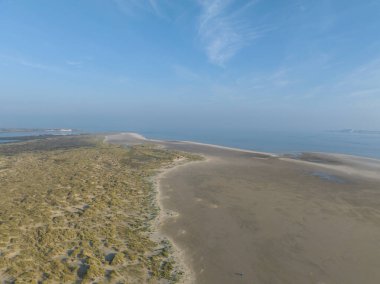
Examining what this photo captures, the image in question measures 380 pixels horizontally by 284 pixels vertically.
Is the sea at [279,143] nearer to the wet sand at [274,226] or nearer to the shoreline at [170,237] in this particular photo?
the wet sand at [274,226]

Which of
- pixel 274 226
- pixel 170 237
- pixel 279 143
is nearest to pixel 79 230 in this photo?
pixel 170 237

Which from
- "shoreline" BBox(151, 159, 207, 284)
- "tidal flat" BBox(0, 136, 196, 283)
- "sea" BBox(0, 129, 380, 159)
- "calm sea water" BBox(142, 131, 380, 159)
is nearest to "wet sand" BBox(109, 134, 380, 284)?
"shoreline" BBox(151, 159, 207, 284)

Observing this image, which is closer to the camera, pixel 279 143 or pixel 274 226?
pixel 274 226

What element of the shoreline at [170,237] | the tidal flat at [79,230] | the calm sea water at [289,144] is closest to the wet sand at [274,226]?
the shoreline at [170,237]

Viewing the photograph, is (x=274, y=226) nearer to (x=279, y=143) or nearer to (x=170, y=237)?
(x=170, y=237)

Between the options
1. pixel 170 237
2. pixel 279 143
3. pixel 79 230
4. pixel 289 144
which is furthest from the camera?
pixel 279 143

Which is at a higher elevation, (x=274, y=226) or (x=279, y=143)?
(x=279, y=143)

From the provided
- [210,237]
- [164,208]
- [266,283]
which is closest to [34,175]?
[164,208]
